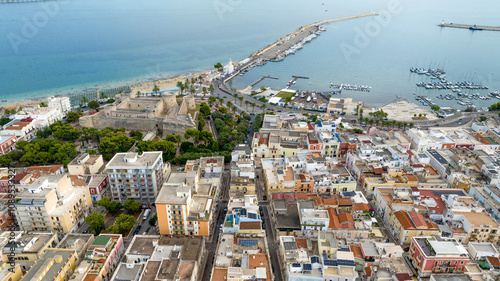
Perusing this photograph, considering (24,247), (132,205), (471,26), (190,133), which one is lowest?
(132,205)

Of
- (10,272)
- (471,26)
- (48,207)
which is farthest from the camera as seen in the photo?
(471,26)

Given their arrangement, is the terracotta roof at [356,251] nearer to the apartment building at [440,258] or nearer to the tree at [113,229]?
the apartment building at [440,258]

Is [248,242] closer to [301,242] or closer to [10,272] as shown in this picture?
[301,242]

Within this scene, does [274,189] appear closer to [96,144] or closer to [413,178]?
[413,178]

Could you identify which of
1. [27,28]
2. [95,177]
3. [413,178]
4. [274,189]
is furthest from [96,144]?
[27,28]

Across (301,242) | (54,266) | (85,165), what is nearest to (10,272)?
(54,266)
